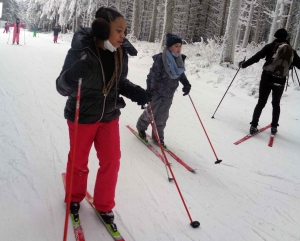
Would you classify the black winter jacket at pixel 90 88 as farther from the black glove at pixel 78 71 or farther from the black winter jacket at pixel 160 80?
the black winter jacket at pixel 160 80

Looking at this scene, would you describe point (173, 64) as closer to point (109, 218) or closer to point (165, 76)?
point (165, 76)

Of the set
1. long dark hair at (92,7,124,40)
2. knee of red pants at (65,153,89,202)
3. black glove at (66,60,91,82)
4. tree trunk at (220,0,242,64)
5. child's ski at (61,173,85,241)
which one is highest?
tree trunk at (220,0,242,64)

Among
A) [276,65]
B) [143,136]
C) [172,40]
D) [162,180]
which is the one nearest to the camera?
[162,180]

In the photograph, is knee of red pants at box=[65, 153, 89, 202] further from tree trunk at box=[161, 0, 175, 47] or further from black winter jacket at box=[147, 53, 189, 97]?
tree trunk at box=[161, 0, 175, 47]

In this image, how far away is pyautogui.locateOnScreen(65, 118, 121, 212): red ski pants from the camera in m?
2.36

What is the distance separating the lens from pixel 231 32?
10.5 meters

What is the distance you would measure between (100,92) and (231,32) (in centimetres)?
965

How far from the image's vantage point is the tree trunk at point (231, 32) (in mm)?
10422

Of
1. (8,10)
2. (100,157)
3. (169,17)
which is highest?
(8,10)

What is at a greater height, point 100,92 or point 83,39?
point 83,39

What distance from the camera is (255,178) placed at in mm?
4012

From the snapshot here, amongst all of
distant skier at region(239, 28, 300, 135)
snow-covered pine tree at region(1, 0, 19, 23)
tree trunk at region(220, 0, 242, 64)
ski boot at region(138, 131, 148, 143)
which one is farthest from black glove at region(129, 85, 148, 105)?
snow-covered pine tree at region(1, 0, 19, 23)

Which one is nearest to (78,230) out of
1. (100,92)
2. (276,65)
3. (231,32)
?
(100,92)

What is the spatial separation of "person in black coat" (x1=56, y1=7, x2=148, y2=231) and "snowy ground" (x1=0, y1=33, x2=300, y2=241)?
0.42 metres
